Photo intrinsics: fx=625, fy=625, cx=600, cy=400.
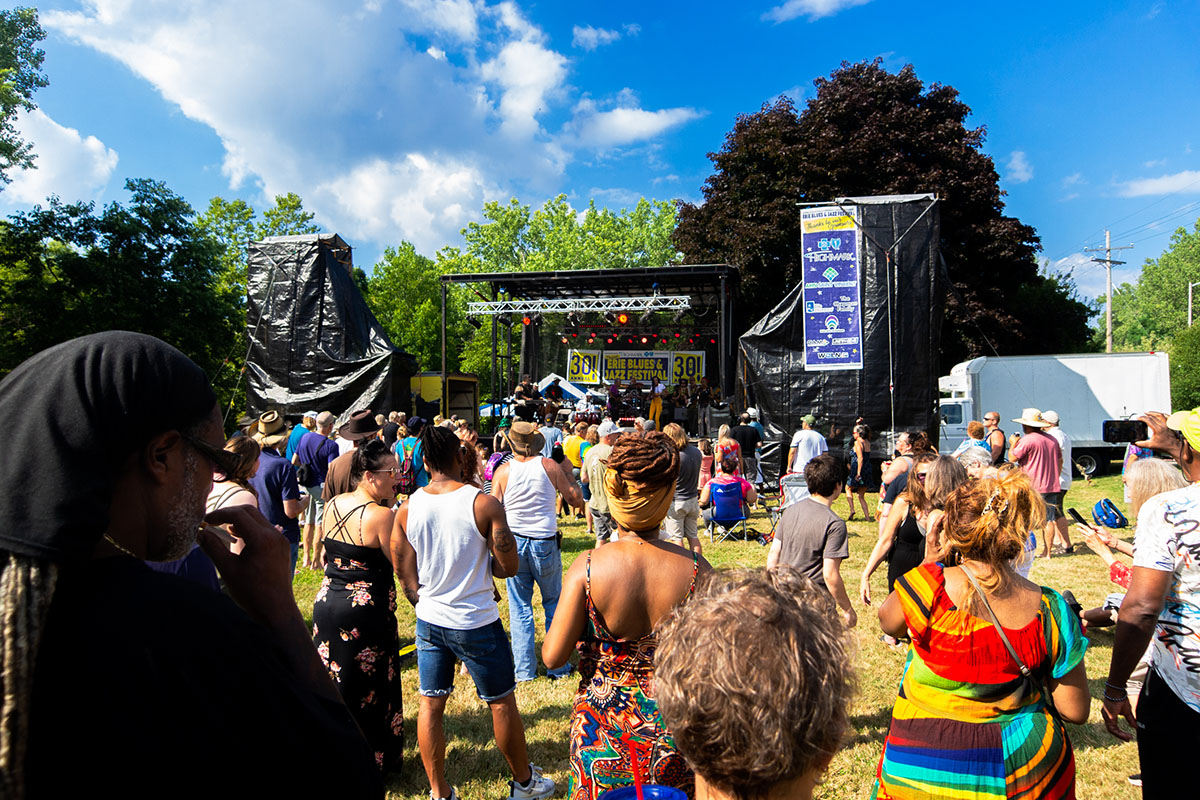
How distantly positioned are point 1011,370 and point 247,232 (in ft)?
110

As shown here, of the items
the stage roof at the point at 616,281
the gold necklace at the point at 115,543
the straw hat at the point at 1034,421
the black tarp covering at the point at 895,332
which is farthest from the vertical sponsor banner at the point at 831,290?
the gold necklace at the point at 115,543

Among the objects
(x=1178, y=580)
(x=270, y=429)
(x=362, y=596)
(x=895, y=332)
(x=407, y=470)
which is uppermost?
(x=895, y=332)

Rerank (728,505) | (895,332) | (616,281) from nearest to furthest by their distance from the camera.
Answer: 1. (728,505)
2. (895,332)
3. (616,281)

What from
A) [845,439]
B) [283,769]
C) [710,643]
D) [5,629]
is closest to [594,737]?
[710,643]

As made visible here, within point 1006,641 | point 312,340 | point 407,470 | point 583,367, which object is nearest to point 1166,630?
Answer: point 1006,641

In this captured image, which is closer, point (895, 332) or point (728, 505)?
point (728, 505)

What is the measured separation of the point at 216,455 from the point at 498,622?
250 centimetres

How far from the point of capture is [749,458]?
12.1 m

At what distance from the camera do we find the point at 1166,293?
4428cm

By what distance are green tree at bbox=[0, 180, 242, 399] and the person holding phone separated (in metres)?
18.7

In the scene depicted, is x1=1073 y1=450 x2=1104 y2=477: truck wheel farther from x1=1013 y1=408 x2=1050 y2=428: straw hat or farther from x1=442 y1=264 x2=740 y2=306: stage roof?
x1=1013 y1=408 x2=1050 y2=428: straw hat

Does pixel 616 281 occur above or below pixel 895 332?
above

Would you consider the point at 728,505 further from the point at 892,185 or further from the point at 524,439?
the point at 892,185

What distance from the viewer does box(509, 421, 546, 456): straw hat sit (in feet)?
16.5
